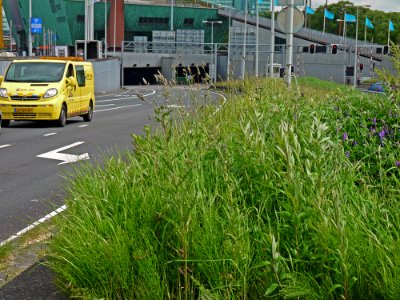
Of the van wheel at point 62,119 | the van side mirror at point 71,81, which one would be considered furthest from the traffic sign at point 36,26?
the van wheel at point 62,119

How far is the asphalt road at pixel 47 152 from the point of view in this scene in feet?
30.6

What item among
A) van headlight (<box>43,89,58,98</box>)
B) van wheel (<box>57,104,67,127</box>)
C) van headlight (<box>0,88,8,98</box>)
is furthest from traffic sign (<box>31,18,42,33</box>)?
van headlight (<box>43,89,58,98</box>)

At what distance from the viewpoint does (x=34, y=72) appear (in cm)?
2562

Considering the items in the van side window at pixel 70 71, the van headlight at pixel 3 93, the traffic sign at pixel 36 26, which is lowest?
the van headlight at pixel 3 93

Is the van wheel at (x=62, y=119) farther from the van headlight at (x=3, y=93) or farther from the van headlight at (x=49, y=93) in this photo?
the van headlight at (x=3, y=93)

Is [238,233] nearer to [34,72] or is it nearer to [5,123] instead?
[5,123]

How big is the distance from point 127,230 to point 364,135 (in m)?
3.18

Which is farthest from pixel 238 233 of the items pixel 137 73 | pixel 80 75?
pixel 137 73

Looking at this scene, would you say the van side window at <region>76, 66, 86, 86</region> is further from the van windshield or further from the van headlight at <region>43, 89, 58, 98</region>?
the van headlight at <region>43, 89, 58, 98</region>

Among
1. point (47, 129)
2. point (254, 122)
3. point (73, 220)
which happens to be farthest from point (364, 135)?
point (47, 129)

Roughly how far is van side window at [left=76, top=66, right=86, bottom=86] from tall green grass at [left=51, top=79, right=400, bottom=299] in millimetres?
20681

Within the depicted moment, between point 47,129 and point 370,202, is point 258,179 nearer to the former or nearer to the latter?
point 370,202

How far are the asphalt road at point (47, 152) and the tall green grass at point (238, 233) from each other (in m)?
1.03

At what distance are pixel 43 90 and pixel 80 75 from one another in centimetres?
266
